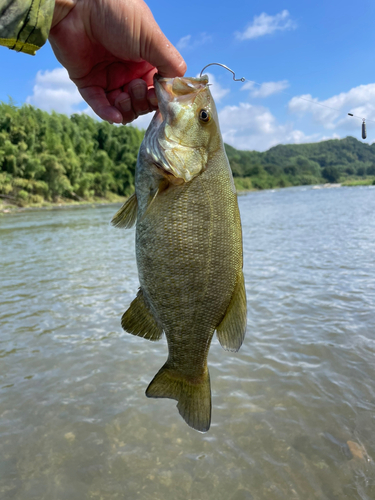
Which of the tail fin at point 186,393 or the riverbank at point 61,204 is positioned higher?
the riverbank at point 61,204

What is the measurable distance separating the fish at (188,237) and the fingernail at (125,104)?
84 centimetres

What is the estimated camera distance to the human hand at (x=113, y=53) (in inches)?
95.0

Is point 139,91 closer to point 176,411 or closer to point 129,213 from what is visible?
point 129,213

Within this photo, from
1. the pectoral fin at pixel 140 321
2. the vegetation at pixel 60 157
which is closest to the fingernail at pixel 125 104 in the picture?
the pectoral fin at pixel 140 321

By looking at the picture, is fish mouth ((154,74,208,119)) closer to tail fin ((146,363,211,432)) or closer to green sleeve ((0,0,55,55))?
green sleeve ((0,0,55,55))

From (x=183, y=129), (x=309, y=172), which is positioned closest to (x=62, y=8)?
(x=183, y=129)

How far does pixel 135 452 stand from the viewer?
373 centimetres

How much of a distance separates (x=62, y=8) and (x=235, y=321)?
2.47 meters

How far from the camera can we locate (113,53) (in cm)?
272

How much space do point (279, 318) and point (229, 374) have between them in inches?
87.9

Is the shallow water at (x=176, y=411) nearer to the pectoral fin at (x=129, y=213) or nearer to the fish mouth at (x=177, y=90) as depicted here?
the pectoral fin at (x=129, y=213)

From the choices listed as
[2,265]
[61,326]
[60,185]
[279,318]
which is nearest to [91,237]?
[2,265]

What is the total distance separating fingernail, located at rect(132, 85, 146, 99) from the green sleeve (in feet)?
2.27

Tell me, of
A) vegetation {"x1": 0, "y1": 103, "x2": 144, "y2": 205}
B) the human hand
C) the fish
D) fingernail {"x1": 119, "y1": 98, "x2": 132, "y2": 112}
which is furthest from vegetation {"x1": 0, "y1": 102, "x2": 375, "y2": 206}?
the fish
